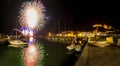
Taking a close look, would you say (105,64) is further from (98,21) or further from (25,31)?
(25,31)

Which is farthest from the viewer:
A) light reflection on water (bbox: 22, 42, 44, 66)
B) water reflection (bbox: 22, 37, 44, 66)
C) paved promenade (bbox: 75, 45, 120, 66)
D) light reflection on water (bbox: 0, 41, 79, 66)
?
water reflection (bbox: 22, 37, 44, 66)

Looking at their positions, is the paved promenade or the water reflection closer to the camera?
the paved promenade

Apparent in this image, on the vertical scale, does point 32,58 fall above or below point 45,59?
below

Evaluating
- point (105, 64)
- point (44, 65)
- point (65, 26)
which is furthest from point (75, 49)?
point (65, 26)

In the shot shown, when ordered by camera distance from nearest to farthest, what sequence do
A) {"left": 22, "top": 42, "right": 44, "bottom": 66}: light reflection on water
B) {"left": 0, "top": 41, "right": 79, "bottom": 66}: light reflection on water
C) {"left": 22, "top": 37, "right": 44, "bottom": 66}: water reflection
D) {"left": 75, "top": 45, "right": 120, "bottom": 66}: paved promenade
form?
{"left": 75, "top": 45, "right": 120, "bottom": 66}: paved promenade, {"left": 0, "top": 41, "right": 79, "bottom": 66}: light reflection on water, {"left": 22, "top": 42, "right": 44, "bottom": 66}: light reflection on water, {"left": 22, "top": 37, "right": 44, "bottom": 66}: water reflection

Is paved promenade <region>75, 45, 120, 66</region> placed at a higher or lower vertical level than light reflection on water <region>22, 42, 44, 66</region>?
higher

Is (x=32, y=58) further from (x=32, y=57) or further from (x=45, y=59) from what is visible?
(x=45, y=59)

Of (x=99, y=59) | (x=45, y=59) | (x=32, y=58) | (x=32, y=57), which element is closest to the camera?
(x=99, y=59)

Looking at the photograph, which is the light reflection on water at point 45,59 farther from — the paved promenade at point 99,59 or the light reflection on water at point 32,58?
the paved promenade at point 99,59

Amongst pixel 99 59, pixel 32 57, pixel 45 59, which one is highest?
pixel 99 59

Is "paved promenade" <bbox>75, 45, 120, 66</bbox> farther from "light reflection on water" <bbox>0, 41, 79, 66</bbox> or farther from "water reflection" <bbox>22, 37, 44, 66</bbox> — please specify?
"water reflection" <bbox>22, 37, 44, 66</bbox>

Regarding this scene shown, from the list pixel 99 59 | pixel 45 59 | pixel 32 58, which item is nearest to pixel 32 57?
pixel 32 58

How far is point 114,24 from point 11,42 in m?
51.8

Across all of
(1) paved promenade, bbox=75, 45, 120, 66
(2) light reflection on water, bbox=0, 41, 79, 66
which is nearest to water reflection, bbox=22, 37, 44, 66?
(2) light reflection on water, bbox=0, 41, 79, 66
